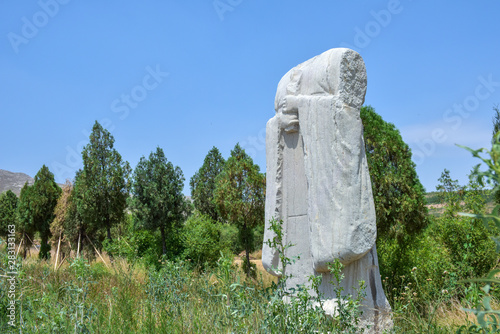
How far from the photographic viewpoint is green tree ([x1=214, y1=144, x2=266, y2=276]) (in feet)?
42.2

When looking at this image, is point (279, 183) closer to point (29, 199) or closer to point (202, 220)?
point (202, 220)

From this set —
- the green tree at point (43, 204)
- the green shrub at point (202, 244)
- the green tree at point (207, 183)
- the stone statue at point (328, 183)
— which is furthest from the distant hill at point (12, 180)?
the stone statue at point (328, 183)

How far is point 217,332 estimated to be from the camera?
3.35 m

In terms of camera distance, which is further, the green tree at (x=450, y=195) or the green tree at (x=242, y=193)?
the green tree at (x=242, y=193)

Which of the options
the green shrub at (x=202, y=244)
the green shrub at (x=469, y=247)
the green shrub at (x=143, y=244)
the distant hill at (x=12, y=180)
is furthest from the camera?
the distant hill at (x=12, y=180)

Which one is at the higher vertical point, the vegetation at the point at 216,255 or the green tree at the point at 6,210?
the green tree at the point at 6,210

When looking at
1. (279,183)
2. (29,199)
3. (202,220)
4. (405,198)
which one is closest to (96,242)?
(29,199)

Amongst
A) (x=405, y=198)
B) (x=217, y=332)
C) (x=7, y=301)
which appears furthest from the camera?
(x=405, y=198)

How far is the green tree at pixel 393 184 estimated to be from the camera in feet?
29.4

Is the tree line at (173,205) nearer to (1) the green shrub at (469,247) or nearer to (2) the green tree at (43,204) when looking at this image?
(2) the green tree at (43,204)

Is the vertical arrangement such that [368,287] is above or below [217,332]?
above

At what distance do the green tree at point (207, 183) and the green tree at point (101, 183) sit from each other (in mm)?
6350

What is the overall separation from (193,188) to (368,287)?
65.4 feet

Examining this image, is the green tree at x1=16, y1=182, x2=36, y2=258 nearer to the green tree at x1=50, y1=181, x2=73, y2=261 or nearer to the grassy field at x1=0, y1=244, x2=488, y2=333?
the green tree at x1=50, y1=181, x2=73, y2=261
